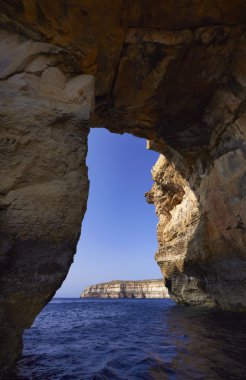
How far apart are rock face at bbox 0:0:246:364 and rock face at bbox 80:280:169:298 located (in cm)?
8921

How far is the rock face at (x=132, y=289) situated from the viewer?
327 ft

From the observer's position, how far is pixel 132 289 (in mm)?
106938

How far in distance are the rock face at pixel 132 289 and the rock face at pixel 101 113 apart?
3512 inches

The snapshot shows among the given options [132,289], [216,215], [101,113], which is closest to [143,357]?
[216,215]

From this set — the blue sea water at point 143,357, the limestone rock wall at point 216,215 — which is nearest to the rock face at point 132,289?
the limestone rock wall at point 216,215

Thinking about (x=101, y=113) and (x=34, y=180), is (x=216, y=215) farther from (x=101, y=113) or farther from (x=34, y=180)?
(x=34, y=180)

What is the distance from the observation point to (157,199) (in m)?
25.1

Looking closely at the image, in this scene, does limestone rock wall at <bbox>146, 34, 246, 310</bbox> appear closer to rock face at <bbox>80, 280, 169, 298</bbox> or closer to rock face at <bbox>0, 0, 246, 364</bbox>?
rock face at <bbox>0, 0, 246, 364</bbox>

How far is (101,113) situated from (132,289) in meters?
105

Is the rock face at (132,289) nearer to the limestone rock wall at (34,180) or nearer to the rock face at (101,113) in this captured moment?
the rock face at (101,113)

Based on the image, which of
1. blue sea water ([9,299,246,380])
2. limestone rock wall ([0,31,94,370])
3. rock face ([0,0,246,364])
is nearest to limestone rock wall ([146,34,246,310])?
rock face ([0,0,246,364])

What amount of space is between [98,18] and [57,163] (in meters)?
4.50

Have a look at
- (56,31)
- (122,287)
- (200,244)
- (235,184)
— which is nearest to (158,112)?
(235,184)

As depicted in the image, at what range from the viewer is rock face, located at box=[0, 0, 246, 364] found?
520 cm
